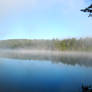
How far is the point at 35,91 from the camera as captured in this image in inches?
108

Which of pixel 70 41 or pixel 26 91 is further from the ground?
pixel 70 41

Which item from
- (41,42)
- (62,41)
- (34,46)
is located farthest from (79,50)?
(34,46)

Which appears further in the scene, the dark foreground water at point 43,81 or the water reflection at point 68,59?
the water reflection at point 68,59

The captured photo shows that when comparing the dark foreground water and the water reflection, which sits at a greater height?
the water reflection

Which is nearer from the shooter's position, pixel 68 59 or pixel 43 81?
pixel 43 81

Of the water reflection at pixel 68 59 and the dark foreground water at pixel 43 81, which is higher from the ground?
the water reflection at pixel 68 59

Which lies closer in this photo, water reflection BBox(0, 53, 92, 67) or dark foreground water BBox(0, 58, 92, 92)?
dark foreground water BBox(0, 58, 92, 92)

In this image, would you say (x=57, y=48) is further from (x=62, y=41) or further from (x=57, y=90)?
(x=57, y=90)

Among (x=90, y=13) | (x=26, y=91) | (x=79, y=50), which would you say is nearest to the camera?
(x=90, y=13)

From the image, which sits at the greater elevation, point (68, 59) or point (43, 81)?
point (68, 59)

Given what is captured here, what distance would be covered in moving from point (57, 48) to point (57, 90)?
59.1 feet

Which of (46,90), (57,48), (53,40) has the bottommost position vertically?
(46,90)

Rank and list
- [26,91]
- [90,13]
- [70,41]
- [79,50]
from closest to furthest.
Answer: [90,13] → [26,91] → [79,50] → [70,41]

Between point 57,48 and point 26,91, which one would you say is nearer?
point 26,91
